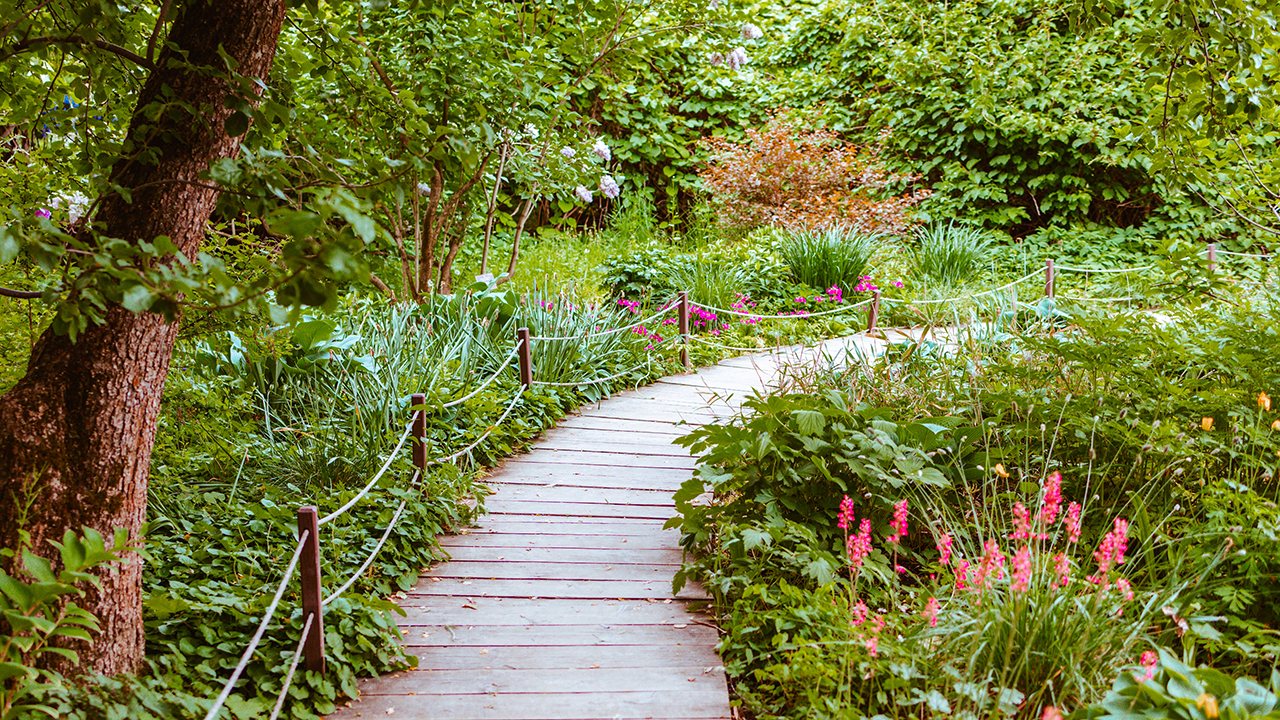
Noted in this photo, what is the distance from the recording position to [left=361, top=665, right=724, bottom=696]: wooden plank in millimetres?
2762

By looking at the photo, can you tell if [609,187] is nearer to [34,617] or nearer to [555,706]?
[555,706]

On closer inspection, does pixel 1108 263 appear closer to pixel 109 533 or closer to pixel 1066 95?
pixel 1066 95

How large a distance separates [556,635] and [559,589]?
36 centimetres

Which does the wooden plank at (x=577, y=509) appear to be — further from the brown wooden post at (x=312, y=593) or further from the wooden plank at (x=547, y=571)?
the brown wooden post at (x=312, y=593)

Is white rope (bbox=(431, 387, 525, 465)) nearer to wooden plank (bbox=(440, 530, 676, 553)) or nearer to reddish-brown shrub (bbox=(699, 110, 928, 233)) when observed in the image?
wooden plank (bbox=(440, 530, 676, 553))

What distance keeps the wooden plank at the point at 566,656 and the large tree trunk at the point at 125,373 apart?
0.90 meters

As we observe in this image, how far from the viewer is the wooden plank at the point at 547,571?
3555 mm

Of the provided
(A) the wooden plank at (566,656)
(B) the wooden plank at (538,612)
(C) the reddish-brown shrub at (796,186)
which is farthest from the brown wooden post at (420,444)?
→ (C) the reddish-brown shrub at (796,186)

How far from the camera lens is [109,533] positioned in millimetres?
2453

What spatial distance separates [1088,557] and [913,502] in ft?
2.08

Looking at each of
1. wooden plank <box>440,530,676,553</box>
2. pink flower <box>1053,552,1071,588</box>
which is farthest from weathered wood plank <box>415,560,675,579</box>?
pink flower <box>1053,552,1071,588</box>

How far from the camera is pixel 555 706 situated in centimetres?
266

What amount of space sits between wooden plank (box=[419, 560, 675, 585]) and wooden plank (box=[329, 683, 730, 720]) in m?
0.83

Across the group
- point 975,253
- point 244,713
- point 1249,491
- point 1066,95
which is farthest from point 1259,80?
point 1066,95
